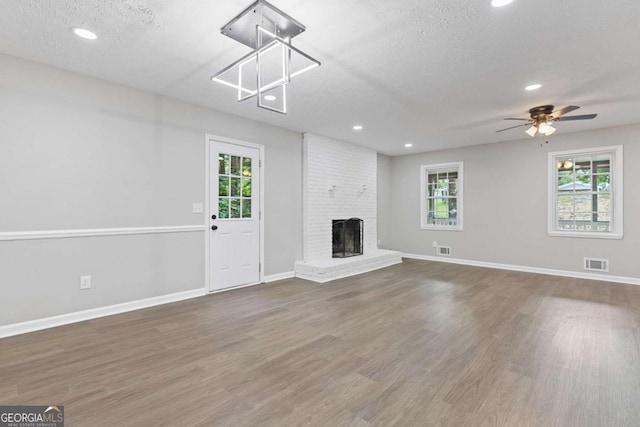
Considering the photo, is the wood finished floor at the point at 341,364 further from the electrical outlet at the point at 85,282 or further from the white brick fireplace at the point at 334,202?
the white brick fireplace at the point at 334,202

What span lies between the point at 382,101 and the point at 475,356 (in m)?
3.05

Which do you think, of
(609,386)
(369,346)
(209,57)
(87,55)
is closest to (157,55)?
(209,57)

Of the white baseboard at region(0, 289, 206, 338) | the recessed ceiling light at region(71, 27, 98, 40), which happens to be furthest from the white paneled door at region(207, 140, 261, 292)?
the recessed ceiling light at region(71, 27, 98, 40)

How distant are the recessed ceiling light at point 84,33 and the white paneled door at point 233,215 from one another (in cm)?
182

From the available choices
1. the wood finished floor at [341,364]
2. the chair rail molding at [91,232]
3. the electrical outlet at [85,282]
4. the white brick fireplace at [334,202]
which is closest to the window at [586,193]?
the wood finished floor at [341,364]

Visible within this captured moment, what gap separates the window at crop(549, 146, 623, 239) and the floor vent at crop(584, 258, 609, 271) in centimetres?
42

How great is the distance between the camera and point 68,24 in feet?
7.52

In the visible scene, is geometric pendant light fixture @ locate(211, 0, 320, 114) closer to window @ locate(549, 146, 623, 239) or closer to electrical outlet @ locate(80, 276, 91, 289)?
electrical outlet @ locate(80, 276, 91, 289)

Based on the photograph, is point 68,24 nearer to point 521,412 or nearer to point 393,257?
point 521,412

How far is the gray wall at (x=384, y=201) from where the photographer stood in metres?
7.53

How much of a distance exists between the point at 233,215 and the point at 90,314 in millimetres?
2041

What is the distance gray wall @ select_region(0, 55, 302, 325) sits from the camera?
2.82 m

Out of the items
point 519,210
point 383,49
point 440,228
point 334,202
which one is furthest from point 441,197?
point 383,49

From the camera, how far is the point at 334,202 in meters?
6.01
